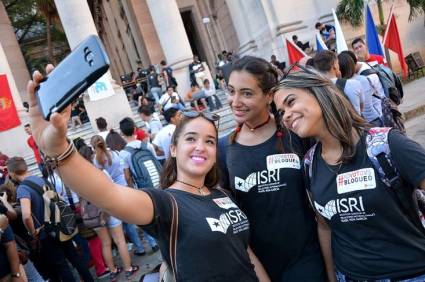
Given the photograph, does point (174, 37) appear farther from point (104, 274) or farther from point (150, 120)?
point (104, 274)

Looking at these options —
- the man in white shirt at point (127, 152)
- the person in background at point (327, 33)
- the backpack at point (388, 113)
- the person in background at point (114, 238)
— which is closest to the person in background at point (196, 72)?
the person in background at point (327, 33)

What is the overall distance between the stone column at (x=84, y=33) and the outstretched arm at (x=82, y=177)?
40.4 ft

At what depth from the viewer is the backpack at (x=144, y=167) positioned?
17.6ft

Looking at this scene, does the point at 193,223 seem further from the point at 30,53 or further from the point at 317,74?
the point at 30,53

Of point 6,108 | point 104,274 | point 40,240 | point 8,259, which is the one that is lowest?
point 104,274

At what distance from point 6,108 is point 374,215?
12015 millimetres

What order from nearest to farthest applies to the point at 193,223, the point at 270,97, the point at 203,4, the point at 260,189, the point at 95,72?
the point at 95,72, the point at 193,223, the point at 260,189, the point at 270,97, the point at 203,4

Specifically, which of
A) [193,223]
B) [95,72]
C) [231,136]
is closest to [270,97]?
[231,136]

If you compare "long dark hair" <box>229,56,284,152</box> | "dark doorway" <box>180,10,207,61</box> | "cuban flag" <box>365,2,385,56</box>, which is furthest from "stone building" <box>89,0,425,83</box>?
"long dark hair" <box>229,56,284,152</box>

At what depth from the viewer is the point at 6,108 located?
11531 millimetres

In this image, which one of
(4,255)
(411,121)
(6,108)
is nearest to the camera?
(4,255)

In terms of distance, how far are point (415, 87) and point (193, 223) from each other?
1231cm

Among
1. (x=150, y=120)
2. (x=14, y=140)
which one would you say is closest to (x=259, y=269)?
(x=150, y=120)

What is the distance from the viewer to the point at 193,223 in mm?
1694
